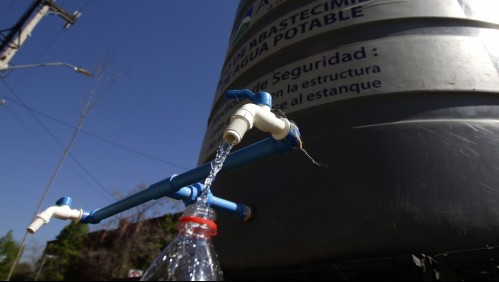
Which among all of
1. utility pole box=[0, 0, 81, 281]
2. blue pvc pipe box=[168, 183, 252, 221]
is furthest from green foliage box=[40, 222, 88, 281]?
blue pvc pipe box=[168, 183, 252, 221]

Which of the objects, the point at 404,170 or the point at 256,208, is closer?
the point at 404,170

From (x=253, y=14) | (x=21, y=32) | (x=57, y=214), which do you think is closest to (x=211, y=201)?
(x=57, y=214)

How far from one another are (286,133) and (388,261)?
1357 millimetres

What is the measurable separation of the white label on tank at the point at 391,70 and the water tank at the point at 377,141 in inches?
0.5

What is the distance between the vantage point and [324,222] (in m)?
3.25

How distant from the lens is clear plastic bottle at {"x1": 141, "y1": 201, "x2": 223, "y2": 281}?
1.05 meters

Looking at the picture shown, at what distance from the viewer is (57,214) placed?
3.14 metres

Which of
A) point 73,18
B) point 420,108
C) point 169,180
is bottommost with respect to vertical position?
point 169,180

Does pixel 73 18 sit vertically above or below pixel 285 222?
above

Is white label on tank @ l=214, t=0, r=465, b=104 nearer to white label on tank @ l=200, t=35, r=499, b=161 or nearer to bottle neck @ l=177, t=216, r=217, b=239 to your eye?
white label on tank @ l=200, t=35, r=499, b=161

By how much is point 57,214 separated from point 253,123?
225 centimetres

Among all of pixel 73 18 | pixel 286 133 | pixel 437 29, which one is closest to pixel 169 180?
pixel 286 133

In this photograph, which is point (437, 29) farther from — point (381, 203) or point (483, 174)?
point (381, 203)

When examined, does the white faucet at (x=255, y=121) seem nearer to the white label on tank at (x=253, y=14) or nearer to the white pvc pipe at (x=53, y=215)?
the white pvc pipe at (x=53, y=215)
